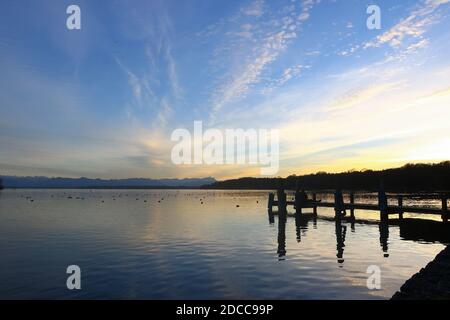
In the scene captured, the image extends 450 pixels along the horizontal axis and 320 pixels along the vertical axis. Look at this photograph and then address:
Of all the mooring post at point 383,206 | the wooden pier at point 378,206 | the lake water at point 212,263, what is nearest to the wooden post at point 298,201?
the wooden pier at point 378,206

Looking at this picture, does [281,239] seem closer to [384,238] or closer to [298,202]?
[384,238]

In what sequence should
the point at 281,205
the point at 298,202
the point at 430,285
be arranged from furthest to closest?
the point at 298,202
the point at 281,205
the point at 430,285

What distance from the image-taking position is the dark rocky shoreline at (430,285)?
10359mm

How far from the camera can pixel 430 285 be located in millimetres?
11508

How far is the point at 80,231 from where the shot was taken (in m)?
32.9

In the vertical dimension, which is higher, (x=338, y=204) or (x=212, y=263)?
(x=338, y=204)

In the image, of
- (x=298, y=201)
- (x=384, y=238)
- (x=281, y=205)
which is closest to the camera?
(x=384, y=238)

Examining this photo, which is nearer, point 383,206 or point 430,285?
point 430,285

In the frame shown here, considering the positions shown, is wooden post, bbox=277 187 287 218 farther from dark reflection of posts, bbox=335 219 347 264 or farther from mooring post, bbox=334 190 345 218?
dark reflection of posts, bbox=335 219 347 264

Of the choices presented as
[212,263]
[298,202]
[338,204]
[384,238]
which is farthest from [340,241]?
[298,202]

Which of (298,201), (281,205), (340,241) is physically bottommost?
(340,241)

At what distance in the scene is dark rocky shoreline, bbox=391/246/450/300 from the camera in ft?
34.0

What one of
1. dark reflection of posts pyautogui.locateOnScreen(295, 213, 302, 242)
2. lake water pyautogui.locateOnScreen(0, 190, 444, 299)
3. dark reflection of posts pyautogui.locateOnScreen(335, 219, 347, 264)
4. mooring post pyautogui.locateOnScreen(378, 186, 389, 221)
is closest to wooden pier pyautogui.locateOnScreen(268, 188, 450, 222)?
mooring post pyautogui.locateOnScreen(378, 186, 389, 221)
